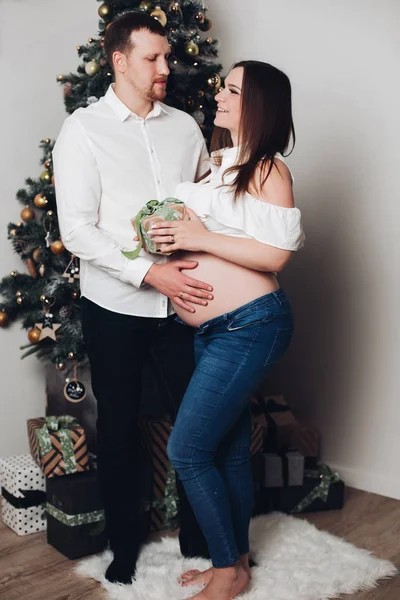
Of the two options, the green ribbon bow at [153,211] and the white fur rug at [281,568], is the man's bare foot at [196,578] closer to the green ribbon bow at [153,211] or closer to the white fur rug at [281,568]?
the white fur rug at [281,568]

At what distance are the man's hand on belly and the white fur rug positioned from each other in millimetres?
844

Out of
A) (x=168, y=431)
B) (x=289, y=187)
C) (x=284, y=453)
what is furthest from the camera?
(x=284, y=453)

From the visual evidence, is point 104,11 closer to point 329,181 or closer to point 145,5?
point 145,5

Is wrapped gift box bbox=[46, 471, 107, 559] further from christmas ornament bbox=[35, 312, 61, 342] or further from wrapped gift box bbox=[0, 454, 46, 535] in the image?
christmas ornament bbox=[35, 312, 61, 342]

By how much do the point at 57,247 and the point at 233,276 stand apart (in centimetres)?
97

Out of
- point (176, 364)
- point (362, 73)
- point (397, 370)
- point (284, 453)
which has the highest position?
point (362, 73)

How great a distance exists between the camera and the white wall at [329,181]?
2879 millimetres

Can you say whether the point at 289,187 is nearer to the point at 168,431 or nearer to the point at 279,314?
the point at 279,314

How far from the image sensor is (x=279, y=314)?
188cm

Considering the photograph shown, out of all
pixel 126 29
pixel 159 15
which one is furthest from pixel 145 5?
pixel 126 29

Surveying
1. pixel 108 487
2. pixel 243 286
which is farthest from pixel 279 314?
pixel 108 487

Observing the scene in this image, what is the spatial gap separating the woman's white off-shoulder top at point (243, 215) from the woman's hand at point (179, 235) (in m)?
0.07

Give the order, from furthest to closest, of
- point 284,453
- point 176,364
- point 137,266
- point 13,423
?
1. point 13,423
2. point 284,453
3. point 176,364
4. point 137,266

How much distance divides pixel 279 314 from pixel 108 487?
31.0 inches
